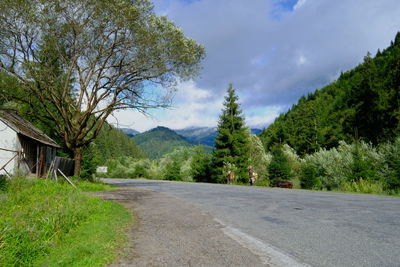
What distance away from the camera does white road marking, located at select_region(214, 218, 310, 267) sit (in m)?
4.34

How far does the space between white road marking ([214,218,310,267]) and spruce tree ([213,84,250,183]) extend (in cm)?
3517

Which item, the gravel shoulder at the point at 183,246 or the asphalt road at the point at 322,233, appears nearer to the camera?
the gravel shoulder at the point at 183,246

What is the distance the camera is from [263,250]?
5023 millimetres

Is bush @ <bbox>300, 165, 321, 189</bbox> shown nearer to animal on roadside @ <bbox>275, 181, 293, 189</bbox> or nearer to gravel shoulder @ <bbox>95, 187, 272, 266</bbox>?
animal on roadside @ <bbox>275, 181, 293, 189</bbox>

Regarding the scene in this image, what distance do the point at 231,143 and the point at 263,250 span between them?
38254mm

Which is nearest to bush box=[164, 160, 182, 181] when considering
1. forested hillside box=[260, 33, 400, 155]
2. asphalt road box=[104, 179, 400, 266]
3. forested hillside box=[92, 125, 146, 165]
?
forested hillside box=[260, 33, 400, 155]

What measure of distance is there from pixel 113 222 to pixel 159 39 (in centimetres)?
1669

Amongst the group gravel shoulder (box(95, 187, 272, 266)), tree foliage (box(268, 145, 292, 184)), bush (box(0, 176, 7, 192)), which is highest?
tree foliage (box(268, 145, 292, 184))

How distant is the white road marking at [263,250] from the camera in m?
4.34

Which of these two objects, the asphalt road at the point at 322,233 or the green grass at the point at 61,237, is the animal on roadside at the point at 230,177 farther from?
the green grass at the point at 61,237

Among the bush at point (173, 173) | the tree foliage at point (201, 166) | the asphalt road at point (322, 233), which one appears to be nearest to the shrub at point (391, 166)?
the asphalt road at point (322, 233)

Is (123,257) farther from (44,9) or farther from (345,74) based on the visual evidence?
(345,74)

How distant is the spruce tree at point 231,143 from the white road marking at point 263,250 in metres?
35.2

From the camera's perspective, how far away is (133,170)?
6988 centimetres
